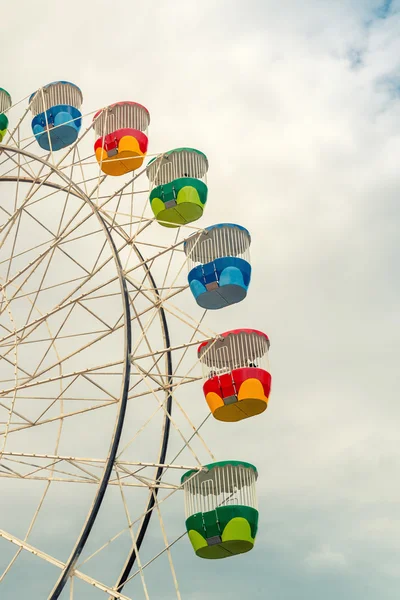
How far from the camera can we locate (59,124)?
17906mm

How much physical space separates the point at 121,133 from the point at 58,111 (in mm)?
1547

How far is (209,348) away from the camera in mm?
15438

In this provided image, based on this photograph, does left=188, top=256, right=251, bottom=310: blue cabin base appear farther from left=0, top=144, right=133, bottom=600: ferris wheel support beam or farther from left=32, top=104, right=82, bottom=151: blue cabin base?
left=32, top=104, right=82, bottom=151: blue cabin base

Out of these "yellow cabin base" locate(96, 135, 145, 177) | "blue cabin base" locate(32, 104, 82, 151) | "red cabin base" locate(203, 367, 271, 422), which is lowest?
"red cabin base" locate(203, 367, 271, 422)

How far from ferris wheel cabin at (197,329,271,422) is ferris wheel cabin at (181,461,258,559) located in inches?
48.1

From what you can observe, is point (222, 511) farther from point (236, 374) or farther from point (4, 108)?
point (4, 108)

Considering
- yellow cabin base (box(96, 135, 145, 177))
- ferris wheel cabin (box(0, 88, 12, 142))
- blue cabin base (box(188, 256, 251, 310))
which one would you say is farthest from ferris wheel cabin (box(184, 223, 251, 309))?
ferris wheel cabin (box(0, 88, 12, 142))

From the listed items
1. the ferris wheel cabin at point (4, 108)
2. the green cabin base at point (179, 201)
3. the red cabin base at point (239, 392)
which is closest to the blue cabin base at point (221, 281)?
the green cabin base at point (179, 201)

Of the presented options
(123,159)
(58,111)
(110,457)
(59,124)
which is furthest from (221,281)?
(58,111)

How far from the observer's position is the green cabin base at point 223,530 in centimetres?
1384

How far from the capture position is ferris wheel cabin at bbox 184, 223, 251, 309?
15992 millimetres

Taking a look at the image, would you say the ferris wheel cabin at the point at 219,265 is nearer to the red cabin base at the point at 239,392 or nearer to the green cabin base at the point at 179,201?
the green cabin base at the point at 179,201

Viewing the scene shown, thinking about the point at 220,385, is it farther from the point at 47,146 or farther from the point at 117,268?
the point at 47,146

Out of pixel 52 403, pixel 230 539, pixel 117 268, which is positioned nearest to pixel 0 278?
pixel 52 403
